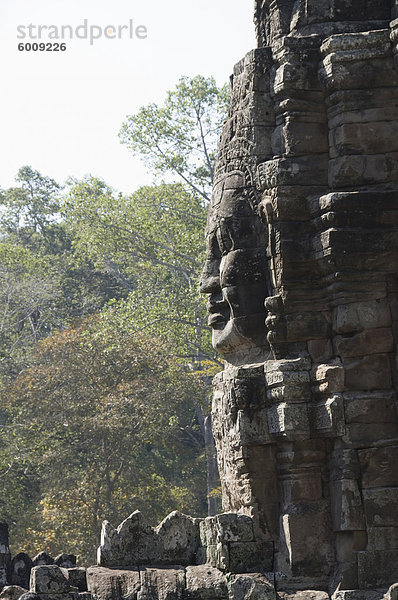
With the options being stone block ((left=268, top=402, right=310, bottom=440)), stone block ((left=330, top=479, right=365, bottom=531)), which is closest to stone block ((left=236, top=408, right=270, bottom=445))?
stone block ((left=268, top=402, right=310, bottom=440))

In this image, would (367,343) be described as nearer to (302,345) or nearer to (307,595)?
(302,345)

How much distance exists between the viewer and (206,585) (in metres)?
6.37

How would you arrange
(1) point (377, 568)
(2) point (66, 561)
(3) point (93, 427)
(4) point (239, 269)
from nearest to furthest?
1. (1) point (377, 568)
2. (4) point (239, 269)
3. (2) point (66, 561)
4. (3) point (93, 427)

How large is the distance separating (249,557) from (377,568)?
85 centimetres

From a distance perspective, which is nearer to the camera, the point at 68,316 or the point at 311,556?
the point at 311,556

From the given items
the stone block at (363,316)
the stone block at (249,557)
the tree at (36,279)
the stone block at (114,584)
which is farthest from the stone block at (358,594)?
the tree at (36,279)

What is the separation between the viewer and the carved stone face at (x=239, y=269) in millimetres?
6934

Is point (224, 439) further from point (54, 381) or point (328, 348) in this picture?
point (54, 381)

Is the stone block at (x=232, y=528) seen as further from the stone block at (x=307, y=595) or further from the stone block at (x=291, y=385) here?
the stone block at (x=291, y=385)

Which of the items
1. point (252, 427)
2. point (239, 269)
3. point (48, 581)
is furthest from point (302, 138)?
point (48, 581)

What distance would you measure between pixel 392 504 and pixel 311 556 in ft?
2.09

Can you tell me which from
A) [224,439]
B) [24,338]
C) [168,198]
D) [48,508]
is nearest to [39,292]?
[24,338]

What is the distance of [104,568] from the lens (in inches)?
264

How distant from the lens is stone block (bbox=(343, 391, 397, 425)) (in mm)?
6391
